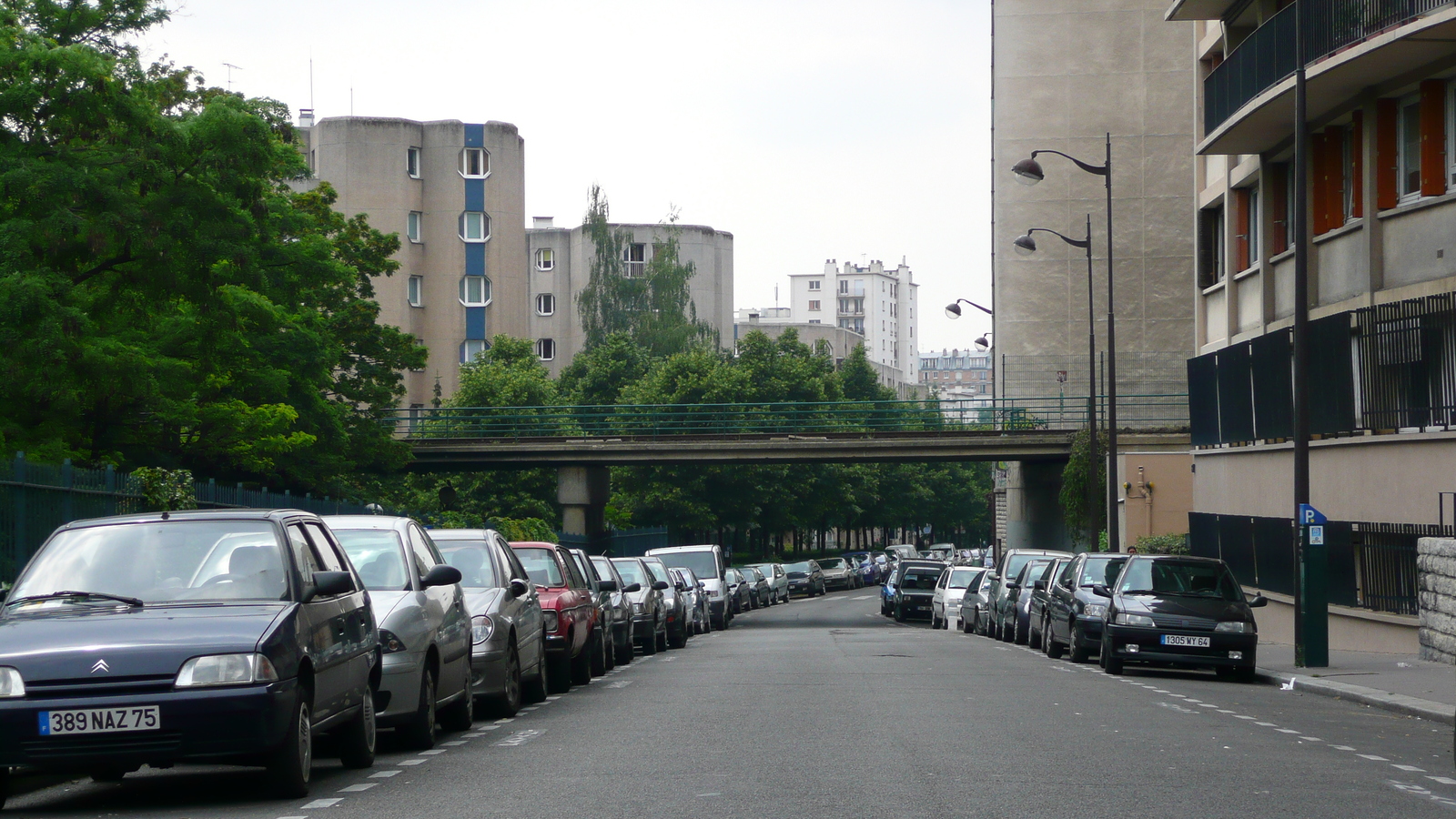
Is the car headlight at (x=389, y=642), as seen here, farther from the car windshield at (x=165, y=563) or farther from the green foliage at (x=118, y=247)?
the green foliage at (x=118, y=247)

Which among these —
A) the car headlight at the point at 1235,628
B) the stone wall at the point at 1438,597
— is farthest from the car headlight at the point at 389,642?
the stone wall at the point at 1438,597

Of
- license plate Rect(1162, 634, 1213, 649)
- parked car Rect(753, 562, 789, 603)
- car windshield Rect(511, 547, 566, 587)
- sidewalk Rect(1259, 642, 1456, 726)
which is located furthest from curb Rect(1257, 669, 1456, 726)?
parked car Rect(753, 562, 789, 603)

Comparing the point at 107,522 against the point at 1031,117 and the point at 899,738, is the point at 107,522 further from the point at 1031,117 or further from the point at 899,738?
the point at 1031,117

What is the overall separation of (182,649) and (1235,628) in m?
14.8

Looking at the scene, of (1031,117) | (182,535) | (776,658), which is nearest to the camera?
(182,535)

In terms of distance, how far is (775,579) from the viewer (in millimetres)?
63125

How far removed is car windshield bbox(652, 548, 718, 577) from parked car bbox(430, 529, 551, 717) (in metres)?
26.3

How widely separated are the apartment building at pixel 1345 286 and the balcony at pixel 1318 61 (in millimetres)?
39

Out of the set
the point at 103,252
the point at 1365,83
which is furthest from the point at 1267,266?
the point at 103,252

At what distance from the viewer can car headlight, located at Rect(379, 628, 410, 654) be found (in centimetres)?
1144

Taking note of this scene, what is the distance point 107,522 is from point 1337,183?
75.8 ft

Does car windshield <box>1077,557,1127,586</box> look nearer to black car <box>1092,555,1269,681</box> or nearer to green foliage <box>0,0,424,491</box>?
black car <box>1092,555,1269,681</box>

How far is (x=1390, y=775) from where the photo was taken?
35.0ft

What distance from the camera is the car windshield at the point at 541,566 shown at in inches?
731
